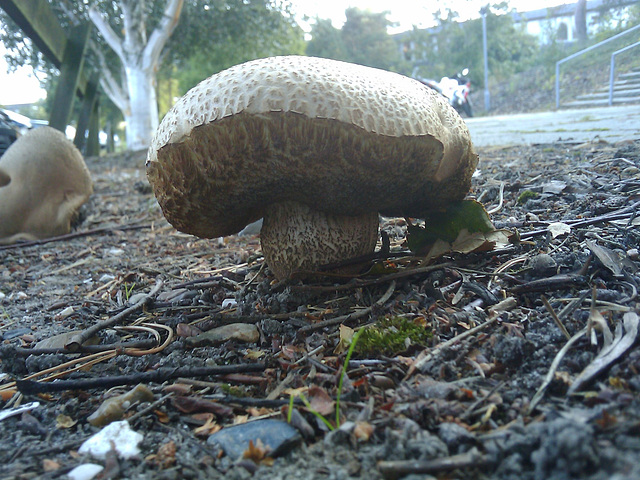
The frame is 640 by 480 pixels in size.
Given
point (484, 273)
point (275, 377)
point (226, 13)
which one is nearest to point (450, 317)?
point (484, 273)

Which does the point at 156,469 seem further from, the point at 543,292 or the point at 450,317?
the point at 543,292

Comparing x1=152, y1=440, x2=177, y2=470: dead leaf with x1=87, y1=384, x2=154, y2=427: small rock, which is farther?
x1=87, y1=384, x2=154, y2=427: small rock

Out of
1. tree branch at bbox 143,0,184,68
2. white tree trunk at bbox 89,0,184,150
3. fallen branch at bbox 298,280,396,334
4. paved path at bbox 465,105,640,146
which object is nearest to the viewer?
fallen branch at bbox 298,280,396,334

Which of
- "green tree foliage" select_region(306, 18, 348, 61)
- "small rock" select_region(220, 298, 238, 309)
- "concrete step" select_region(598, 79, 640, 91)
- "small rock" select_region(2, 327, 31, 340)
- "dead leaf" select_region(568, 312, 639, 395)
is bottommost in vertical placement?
"small rock" select_region(2, 327, 31, 340)

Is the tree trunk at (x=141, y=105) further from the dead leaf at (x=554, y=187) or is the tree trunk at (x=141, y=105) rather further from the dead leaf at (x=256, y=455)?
the dead leaf at (x=256, y=455)

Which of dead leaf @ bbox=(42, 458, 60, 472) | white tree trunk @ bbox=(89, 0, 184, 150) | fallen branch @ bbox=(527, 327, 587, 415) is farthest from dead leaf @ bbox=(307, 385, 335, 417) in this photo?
white tree trunk @ bbox=(89, 0, 184, 150)

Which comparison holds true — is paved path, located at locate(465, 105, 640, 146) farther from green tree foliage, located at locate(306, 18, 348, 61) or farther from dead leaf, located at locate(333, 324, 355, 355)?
green tree foliage, located at locate(306, 18, 348, 61)

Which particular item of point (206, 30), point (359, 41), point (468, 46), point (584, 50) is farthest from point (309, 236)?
point (359, 41)

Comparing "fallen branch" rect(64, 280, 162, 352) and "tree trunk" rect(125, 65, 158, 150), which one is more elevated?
"tree trunk" rect(125, 65, 158, 150)

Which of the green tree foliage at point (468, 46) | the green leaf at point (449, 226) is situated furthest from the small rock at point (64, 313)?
the green tree foliage at point (468, 46)
